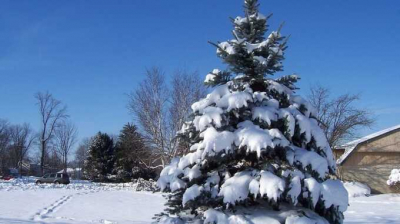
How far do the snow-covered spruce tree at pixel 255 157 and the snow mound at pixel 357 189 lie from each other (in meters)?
22.4

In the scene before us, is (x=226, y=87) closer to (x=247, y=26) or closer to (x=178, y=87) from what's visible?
(x=247, y=26)

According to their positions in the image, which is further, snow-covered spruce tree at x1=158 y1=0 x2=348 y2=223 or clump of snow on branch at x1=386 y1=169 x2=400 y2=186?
clump of snow on branch at x1=386 y1=169 x2=400 y2=186

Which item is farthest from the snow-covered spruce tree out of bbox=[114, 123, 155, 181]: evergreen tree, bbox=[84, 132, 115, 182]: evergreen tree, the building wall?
bbox=[84, 132, 115, 182]: evergreen tree

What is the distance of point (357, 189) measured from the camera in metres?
26.6

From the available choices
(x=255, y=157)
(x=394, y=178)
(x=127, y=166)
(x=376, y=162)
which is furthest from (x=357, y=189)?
(x=127, y=166)

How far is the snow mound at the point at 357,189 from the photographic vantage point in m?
26.2

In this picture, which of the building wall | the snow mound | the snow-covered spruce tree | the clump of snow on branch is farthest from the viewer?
the building wall

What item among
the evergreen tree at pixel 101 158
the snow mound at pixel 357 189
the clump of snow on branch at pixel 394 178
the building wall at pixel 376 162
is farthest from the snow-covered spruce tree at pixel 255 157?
the evergreen tree at pixel 101 158

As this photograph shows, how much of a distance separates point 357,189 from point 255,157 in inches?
932

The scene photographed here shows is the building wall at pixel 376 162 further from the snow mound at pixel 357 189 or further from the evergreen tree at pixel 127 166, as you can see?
the evergreen tree at pixel 127 166

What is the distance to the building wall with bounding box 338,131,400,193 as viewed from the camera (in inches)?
1113

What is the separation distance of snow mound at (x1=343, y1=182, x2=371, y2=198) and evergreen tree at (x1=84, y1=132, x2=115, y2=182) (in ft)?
99.7

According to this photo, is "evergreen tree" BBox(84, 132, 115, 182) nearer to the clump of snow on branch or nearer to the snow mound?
the snow mound

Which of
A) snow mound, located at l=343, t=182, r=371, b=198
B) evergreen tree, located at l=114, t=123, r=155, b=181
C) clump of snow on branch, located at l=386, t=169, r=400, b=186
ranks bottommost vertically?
snow mound, located at l=343, t=182, r=371, b=198
